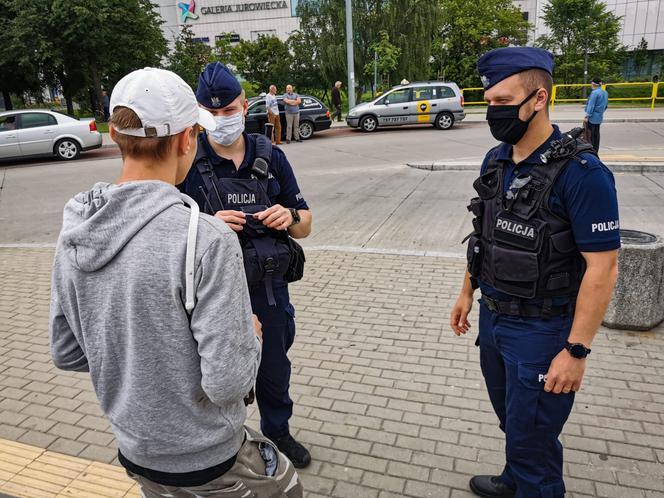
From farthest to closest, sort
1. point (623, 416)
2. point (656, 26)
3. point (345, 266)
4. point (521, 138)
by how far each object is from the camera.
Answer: point (656, 26) → point (345, 266) → point (623, 416) → point (521, 138)

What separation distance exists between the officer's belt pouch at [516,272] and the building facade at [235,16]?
65666mm

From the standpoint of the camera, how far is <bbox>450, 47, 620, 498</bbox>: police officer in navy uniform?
2084mm

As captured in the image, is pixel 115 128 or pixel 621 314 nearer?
pixel 115 128

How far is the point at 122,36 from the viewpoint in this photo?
2761 cm

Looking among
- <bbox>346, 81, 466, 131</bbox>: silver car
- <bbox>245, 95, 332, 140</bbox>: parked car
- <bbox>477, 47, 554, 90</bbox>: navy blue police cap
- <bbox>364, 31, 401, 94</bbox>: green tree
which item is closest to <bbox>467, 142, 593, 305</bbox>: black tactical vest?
<bbox>477, 47, 554, 90</bbox>: navy blue police cap

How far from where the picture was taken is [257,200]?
2.73 m

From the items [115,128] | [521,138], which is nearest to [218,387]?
[115,128]

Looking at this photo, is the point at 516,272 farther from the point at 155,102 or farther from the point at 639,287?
the point at 639,287

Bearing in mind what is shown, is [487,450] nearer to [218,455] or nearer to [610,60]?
[218,455]

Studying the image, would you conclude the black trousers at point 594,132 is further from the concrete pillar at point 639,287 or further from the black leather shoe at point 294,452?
the black leather shoe at point 294,452

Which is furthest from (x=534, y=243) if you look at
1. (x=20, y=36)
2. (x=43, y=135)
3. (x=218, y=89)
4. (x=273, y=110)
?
(x=20, y=36)

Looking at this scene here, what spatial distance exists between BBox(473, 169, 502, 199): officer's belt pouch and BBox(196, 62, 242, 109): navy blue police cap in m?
1.30

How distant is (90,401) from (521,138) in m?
3.37

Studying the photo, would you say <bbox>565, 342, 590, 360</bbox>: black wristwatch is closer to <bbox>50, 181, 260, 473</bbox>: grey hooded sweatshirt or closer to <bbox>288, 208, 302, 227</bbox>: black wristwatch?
<bbox>50, 181, 260, 473</bbox>: grey hooded sweatshirt
